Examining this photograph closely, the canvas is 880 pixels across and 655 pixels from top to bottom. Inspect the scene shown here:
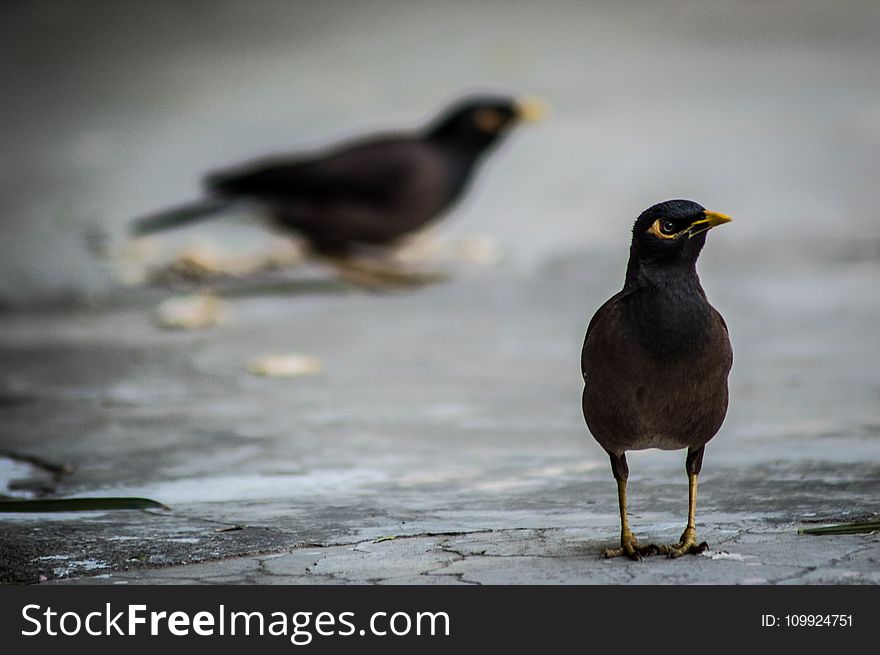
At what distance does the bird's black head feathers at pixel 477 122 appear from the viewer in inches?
252

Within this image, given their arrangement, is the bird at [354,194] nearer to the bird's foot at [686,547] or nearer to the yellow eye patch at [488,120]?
the yellow eye patch at [488,120]

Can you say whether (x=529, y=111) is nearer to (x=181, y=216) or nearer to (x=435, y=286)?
(x=435, y=286)

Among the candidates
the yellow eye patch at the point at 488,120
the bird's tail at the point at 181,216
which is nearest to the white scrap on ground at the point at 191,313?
the bird's tail at the point at 181,216

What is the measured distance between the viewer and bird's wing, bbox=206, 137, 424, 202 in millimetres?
6109

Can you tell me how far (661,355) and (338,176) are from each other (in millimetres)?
3849

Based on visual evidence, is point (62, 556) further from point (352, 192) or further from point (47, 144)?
point (47, 144)

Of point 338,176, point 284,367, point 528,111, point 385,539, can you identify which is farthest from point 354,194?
point 385,539

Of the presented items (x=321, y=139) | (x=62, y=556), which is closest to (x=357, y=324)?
(x=321, y=139)

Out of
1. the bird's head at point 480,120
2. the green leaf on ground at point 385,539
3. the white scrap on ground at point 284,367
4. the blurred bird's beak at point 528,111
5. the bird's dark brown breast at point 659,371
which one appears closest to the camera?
the bird's dark brown breast at point 659,371

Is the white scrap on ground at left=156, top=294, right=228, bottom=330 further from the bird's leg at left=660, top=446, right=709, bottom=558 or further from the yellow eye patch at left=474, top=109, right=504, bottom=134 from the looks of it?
the bird's leg at left=660, top=446, right=709, bottom=558

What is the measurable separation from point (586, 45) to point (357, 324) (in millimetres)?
3141

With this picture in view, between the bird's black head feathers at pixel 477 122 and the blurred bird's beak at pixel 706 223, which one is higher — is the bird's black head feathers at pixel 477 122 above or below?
above

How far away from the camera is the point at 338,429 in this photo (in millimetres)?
3848

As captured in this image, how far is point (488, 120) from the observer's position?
21.2 feet
